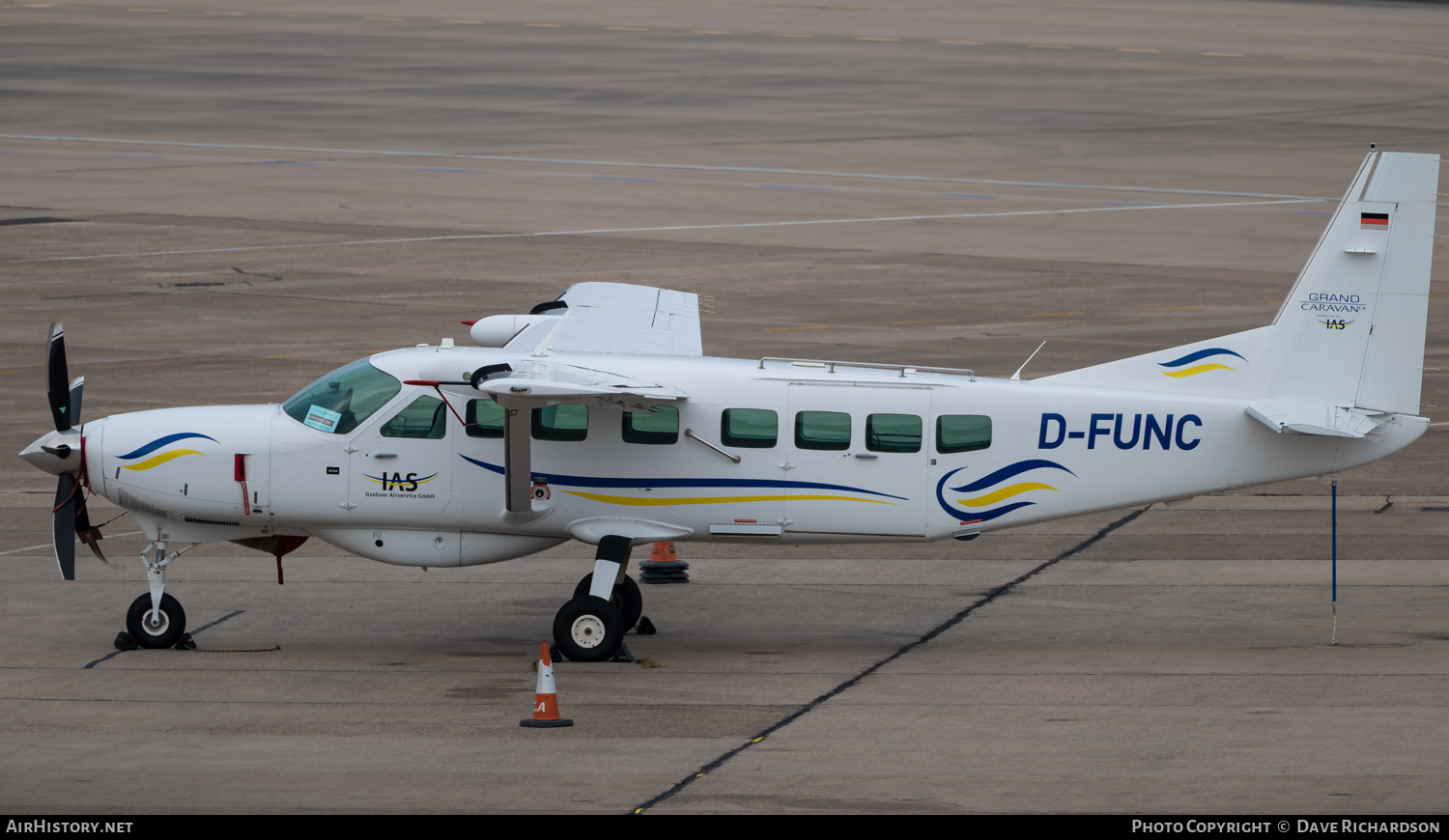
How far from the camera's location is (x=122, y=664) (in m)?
A: 15.6

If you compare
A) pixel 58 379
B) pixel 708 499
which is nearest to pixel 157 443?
pixel 58 379

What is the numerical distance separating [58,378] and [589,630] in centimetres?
493

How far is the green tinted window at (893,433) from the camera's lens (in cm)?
1586

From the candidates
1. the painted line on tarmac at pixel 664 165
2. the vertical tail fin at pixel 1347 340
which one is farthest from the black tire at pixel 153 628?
the painted line on tarmac at pixel 664 165

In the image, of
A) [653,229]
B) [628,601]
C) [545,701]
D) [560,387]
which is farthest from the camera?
[653,229]

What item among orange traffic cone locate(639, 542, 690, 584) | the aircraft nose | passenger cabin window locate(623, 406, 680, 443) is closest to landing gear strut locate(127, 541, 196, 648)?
the aircraft nose

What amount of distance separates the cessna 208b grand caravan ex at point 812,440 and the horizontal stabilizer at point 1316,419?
0.03m

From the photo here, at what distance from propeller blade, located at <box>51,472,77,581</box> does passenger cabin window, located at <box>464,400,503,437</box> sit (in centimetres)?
340

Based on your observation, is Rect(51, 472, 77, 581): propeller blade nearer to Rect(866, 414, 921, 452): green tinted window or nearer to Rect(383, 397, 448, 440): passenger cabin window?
Rect(383, 397, 448, 440): passenger cabin window

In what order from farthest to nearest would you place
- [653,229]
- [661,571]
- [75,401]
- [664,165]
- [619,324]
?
1. [664,165]
2. [653,229]
3. [661,571]
4. [619,324]
5. [75,401]

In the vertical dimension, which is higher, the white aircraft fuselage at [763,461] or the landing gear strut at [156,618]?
the white aircraft fuselage at [763,461]

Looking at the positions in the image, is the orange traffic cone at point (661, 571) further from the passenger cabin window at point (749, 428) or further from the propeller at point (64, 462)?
the propeller at point (64, 462)

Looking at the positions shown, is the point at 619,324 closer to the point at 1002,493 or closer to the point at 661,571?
the point at 661,571

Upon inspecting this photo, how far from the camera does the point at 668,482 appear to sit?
1588 cm
